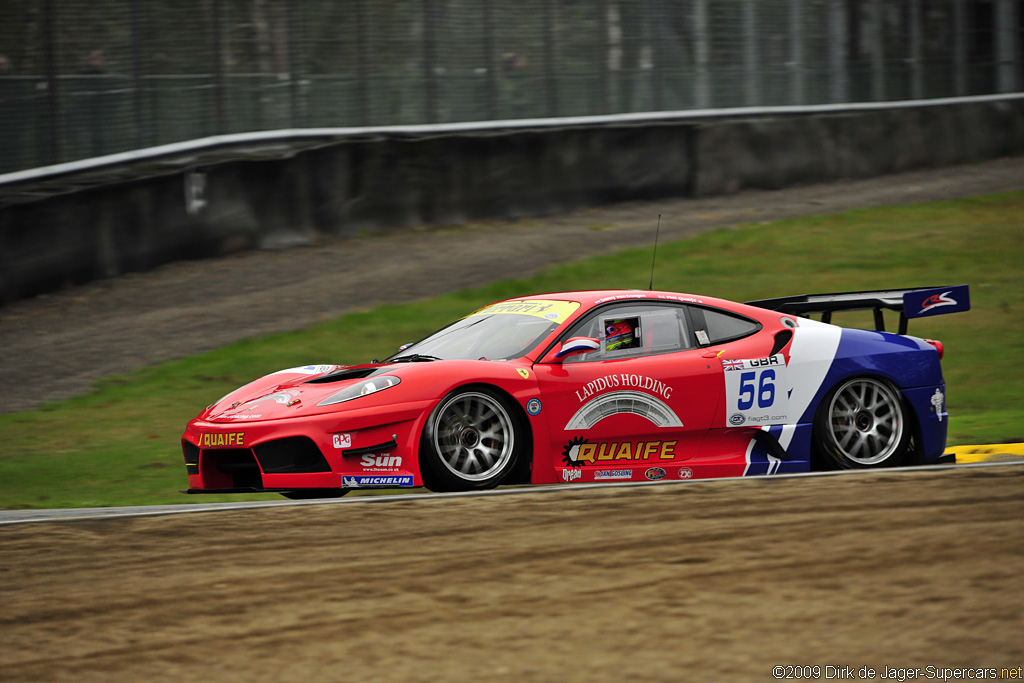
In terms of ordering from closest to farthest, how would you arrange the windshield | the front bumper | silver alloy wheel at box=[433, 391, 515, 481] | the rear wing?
the front bumper → silver alloy wheel at box=[433, 391, 515, 481] → the windshield → the rear wing

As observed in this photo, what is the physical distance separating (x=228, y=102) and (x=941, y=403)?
38.1 ft

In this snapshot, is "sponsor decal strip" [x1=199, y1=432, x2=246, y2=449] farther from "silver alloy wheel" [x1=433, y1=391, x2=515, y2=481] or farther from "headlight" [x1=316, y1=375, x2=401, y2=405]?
"silver alloy wheel" [x1=433, y1=391, x2=515, y2=481]

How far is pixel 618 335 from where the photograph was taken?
7.75 metres

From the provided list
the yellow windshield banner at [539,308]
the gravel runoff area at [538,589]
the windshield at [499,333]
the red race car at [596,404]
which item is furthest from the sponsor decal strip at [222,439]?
the yellow windshield banner at [539,308]

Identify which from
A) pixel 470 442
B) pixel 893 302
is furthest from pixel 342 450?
pixel 893 302

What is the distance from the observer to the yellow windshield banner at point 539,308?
7.78 meters

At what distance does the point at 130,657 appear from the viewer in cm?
416

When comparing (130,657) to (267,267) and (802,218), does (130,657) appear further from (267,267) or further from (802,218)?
(802,218)

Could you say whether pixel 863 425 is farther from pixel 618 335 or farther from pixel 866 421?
pixel 618 335

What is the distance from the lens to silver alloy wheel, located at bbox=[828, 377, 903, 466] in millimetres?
7953

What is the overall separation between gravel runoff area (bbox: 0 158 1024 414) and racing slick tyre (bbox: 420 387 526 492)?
5.58m

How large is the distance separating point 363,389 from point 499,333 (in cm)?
112

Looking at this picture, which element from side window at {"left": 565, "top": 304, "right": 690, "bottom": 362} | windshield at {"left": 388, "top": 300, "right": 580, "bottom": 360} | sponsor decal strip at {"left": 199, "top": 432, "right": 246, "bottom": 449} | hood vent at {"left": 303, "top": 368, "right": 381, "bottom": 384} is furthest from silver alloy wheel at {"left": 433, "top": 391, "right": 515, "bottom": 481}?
sponsor decal strip at {"left": 199, "top": 432, "right": 246, "bottom": 449}

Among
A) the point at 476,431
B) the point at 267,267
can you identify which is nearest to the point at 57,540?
the point at 476,431
